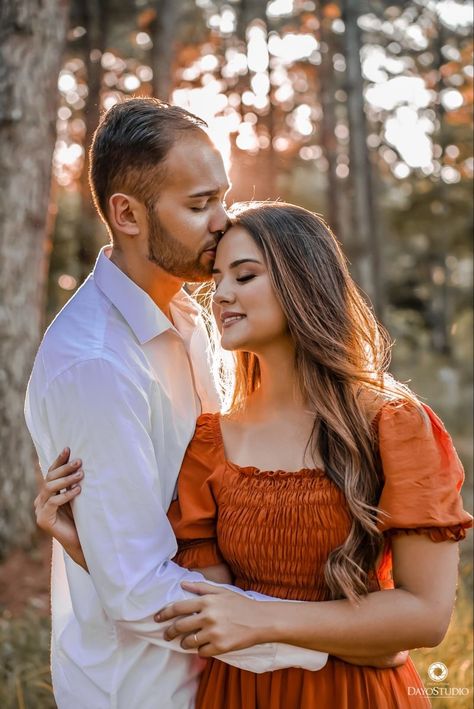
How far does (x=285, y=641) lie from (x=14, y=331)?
4.20m

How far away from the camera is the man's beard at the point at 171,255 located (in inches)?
123

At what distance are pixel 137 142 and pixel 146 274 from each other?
470 millimetres

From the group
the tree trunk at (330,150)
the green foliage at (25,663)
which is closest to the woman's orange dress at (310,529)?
the green foliage at (25,663)

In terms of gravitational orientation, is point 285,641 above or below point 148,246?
below

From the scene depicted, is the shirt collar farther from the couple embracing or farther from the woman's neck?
the woman's neck

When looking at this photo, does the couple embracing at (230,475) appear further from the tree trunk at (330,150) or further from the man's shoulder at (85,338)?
the tree trunk at (330,150)

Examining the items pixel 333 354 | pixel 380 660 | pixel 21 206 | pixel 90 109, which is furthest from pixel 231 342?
pixel 90 109

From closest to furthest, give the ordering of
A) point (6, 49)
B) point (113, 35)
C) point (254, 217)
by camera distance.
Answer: point (254, 217)
point (6, 49)
point (113, 35)

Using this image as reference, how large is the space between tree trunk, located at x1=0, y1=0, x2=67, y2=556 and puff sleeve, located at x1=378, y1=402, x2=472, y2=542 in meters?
4.14

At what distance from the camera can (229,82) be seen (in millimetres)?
19578

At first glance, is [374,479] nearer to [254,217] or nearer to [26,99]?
[254,217]

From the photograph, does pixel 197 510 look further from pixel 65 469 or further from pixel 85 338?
pixel 85 338

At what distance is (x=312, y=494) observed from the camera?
274 cm

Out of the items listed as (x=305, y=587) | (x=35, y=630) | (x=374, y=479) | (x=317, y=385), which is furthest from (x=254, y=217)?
(x=35, y=630)
